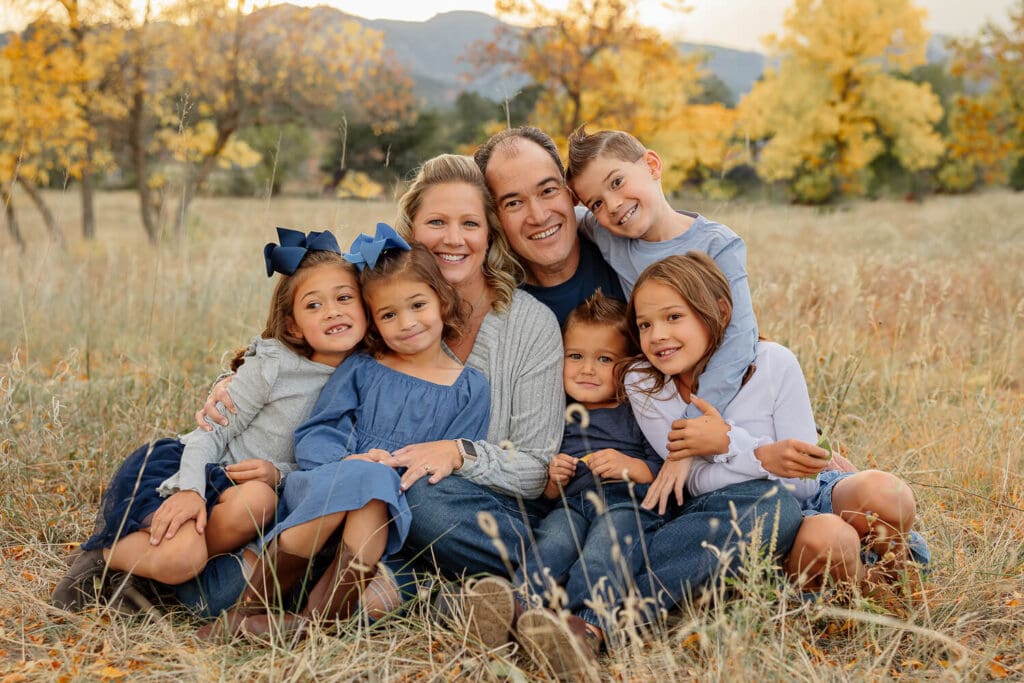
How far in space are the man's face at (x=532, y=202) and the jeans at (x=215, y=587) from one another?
1.56 meters

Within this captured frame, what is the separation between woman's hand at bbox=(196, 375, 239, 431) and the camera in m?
2.82

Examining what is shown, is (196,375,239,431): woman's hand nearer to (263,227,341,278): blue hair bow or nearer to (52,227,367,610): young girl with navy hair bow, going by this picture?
(52,227,367,610): young girl with navy hair bow

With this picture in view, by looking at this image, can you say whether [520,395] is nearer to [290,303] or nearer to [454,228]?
[454,228]

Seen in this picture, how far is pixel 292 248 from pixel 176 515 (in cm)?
101

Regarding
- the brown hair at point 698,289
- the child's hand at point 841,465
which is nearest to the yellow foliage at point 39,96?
the brown hair at point 698,289

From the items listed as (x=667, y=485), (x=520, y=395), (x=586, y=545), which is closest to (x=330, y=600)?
(x=586, y=545)

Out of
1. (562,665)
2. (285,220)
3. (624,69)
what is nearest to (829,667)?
(562,665)

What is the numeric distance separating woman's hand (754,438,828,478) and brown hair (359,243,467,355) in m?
1.23

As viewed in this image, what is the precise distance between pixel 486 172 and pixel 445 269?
49 cm

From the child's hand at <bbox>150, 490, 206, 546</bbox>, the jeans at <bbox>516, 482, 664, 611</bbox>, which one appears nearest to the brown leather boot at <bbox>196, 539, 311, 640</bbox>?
the child's hand at <bbox>150, 490, 206, 546</bbox>

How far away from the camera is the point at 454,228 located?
3068 millimetres

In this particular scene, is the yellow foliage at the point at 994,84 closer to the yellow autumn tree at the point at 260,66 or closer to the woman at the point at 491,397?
the yellow autumn tree at the point at 260,66

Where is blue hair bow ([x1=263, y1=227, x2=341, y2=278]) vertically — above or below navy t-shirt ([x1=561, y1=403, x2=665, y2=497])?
above

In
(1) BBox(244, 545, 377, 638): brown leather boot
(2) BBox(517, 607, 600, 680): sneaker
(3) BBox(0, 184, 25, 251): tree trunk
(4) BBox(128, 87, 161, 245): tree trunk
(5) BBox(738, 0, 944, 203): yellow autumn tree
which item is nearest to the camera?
(2) BBox(517, 607, 600, 680): sneaker
